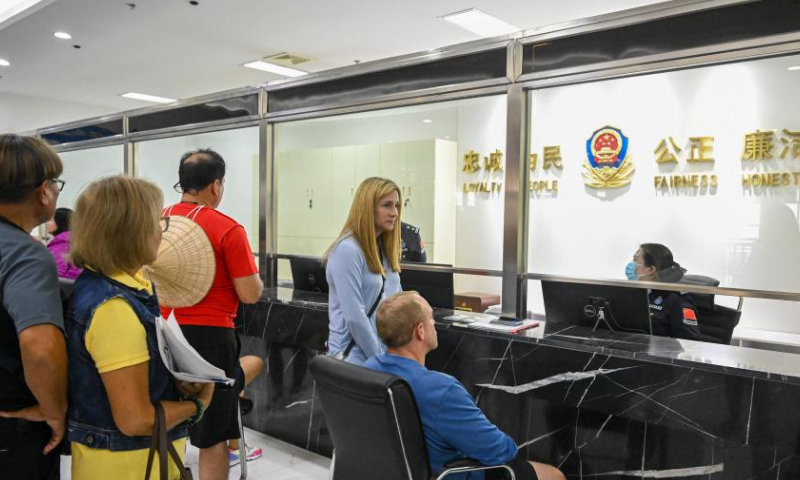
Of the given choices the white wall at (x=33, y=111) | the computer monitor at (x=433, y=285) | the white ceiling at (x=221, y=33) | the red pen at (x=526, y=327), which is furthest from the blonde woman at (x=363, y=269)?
the white wall at (x=33, y=111)

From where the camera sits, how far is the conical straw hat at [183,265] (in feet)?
7.32

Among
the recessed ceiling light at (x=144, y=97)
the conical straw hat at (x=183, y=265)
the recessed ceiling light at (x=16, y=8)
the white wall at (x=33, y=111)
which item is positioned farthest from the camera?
the white wall at (x=33, y=111)

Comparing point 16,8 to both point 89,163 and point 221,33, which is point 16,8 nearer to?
point 89,163

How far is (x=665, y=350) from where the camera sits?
2.32 m

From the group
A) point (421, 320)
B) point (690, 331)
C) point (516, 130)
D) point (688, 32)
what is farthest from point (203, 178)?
point (690, 331)

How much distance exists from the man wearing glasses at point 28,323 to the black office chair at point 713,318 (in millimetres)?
2779

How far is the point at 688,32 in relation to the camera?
2.51 m

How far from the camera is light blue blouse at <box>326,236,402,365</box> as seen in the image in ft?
7.36

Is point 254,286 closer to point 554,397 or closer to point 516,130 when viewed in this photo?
point 554,397

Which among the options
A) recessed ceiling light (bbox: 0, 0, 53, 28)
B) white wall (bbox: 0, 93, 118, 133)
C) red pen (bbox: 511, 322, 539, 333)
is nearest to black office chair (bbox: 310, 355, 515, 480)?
red pen (bbox: 511, 322, 539, 333)

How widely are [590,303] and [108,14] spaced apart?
5060 millimetres

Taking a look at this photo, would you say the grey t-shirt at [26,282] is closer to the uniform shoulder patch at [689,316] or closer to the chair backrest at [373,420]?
the chair backrest at [373,420]

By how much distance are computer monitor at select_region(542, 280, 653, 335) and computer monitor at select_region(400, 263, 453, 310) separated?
58 cm

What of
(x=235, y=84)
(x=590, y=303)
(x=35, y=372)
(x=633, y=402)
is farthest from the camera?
(x=235, y=84)
